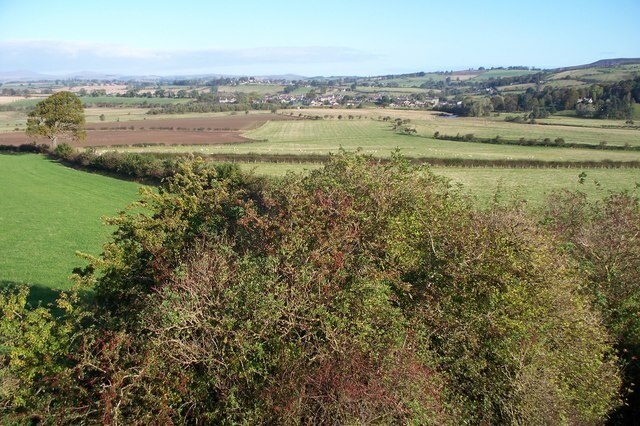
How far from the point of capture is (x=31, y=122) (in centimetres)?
5762

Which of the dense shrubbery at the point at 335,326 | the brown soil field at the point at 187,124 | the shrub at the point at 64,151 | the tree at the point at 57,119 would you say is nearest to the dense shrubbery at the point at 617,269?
the dense shrubbery at the point at 335,326

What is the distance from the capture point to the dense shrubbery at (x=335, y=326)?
836cm

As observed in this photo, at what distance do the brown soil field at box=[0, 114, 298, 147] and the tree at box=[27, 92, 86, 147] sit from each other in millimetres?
4129

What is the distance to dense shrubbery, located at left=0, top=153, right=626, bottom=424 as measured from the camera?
8359mm

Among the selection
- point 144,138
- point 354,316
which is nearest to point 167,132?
point 144,138

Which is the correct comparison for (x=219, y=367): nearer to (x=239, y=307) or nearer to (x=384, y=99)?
(x=239, y=307)

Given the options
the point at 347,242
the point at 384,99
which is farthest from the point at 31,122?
the point at 384,99

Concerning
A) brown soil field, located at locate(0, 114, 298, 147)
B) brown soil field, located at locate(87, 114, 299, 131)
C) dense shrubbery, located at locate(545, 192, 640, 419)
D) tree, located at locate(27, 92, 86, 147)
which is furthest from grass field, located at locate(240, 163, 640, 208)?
brown soil field, located at locate(87, 114, 299, 131)

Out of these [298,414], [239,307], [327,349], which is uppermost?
[239,307]

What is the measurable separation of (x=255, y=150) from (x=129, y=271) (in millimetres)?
50631

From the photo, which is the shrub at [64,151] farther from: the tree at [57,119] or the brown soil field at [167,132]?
the brown soil field at [167,132]

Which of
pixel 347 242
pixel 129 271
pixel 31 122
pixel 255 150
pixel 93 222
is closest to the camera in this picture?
pixel 347 242

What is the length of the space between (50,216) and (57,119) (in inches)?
1245

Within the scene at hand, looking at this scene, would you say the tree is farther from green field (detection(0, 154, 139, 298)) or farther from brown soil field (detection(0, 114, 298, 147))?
green field (detection(0, 154, 139, 298))
